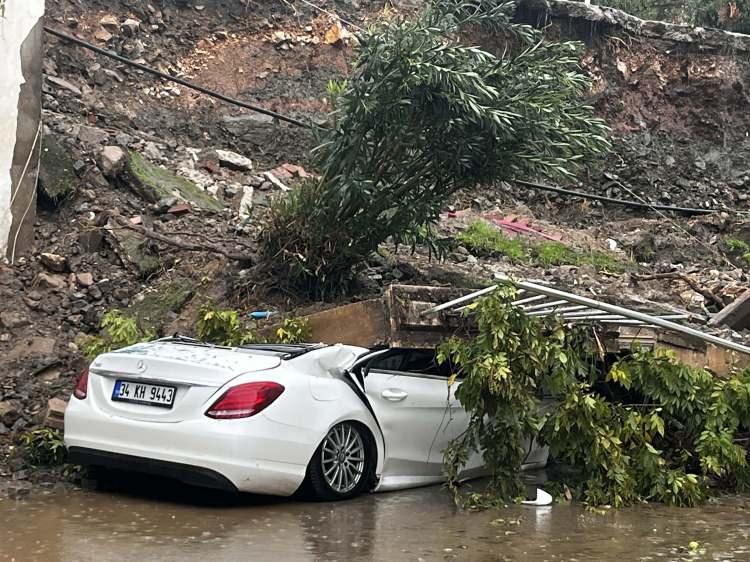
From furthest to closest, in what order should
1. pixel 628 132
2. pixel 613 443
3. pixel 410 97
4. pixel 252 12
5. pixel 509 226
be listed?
1. pixel 628 132
2. pixel 252 12
3. pixel 509 226
4. pixel 410 97
5. pixel 613 443

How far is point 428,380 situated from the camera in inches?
289

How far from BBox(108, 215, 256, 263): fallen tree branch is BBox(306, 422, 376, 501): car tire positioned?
403 centimetres

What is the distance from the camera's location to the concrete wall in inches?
412

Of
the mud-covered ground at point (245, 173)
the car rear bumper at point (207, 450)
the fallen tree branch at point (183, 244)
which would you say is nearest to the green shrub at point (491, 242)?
the mud-covered ground at point (245, 173)

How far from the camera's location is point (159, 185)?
39.4ft

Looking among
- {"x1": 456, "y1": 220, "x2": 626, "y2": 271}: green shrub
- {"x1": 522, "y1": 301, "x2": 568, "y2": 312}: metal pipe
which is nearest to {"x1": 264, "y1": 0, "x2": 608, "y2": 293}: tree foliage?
{"x1": 522, "y1": 301, "x2": 568, "y2": 312}: metal pipe

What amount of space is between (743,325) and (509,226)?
638 cm

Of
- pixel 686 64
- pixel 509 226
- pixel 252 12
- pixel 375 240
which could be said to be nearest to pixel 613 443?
pixel 375 240

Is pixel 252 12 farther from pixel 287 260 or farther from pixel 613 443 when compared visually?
pixel 613 443

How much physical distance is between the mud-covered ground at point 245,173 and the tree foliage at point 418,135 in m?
0.67

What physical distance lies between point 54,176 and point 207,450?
262 inches

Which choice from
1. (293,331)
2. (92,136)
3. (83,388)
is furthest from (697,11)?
(83,388)

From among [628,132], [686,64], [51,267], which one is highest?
[686,64]

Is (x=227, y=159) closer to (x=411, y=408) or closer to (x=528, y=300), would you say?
(x=411, y=408)
